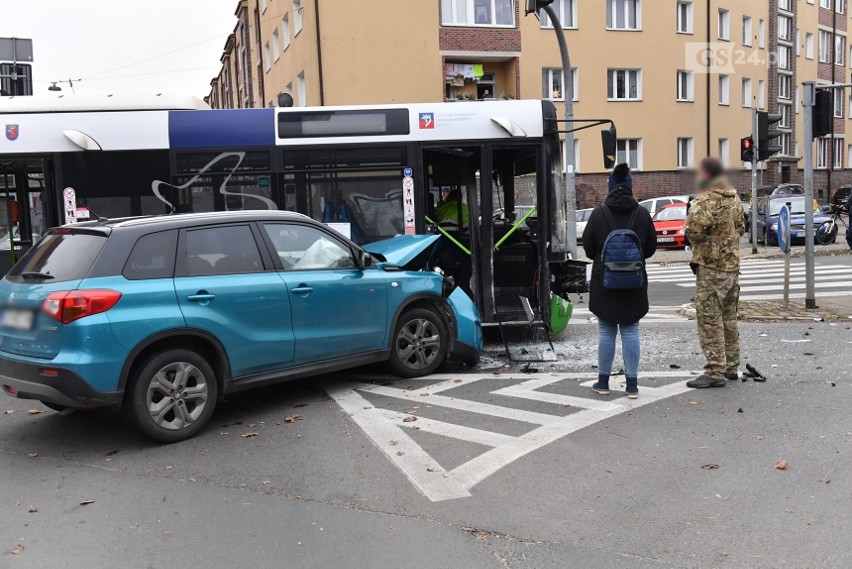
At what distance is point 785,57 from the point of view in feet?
151

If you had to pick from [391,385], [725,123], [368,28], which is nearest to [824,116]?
[391,385]

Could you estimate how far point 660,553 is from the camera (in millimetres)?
3812

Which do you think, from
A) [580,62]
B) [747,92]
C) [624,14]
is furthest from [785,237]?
[747,92]

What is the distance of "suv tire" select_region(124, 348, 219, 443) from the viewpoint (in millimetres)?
5461

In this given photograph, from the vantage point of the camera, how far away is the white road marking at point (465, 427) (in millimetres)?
4930

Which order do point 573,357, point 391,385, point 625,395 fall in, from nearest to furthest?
point 625,395, point 391,385, point 573,357

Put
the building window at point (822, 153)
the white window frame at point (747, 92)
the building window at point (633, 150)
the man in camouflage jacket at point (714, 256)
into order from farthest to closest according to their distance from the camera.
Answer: the building window at point (822, 153), the white window frame at point (747, 92), the building window at point (633, 150), the man in camouflage jacket at point (714, 256)

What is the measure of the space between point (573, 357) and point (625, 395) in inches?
72.7

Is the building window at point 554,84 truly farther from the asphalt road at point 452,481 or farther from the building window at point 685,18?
the asphalt road at point 452,481

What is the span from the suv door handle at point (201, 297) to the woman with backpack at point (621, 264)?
126 inches

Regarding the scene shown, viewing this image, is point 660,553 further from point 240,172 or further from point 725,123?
point 725,123

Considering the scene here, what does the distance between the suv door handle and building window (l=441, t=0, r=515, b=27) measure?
26.0 meters

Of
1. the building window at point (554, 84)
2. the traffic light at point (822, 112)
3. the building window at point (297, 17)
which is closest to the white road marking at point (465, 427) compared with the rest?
the traffic light at point (822, 112)

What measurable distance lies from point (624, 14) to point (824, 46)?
2520 centimetres
